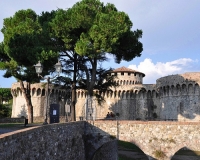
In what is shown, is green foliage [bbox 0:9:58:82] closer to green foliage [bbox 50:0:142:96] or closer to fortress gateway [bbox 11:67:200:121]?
green foliage [bbox 50:0:142:96]

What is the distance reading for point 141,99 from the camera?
43625 millimetres

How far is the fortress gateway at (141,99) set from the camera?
31.8 m

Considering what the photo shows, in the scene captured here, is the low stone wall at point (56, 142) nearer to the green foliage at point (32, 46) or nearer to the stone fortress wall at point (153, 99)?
the green foliage at point (32, 46)

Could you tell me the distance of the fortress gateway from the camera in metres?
31.8

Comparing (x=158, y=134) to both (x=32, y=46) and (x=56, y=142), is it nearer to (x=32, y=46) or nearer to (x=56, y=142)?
(x=56, y=142)

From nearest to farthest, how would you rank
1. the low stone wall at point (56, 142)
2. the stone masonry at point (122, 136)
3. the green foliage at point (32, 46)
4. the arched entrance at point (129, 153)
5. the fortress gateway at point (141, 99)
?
the low stone wall at point (56, 142) → the stone masonry at point (122, 136) → the green foliage at point (32, 46) → the arched entrance at point (129, 153) → the fortress gateway at point (141, 99)

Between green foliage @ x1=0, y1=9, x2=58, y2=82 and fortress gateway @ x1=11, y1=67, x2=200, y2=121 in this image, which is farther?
fortress gateway @ x1=11, y1=67, x2=200, y2=121

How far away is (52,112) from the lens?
1585 centimetres

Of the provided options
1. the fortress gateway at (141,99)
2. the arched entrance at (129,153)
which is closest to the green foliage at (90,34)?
the arched entrance at (129,153)

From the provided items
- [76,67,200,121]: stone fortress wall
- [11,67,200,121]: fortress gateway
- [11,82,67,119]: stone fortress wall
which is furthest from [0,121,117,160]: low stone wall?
[11,82,67,119]: stone fortress wall

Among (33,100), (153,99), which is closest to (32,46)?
(33,100)

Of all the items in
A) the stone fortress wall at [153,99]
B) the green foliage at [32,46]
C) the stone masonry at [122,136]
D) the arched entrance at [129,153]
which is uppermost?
the green foliage at [32,46]

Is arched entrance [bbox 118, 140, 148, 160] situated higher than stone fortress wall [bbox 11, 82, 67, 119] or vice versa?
stone fortress wall [bbox 11, 82, 67, 119]

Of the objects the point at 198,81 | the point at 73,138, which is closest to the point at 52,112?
the point at 73,138
